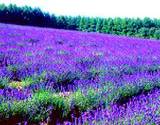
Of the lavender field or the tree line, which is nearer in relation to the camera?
the lavender field

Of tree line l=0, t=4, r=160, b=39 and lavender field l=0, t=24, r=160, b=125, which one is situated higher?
lavender field l=0, t=24, r=160, b=125

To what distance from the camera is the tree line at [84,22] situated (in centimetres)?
3994

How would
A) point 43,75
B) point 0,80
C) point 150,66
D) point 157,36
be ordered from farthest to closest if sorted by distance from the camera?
point 157,36
point 150,66
point 43,75
point 0,80

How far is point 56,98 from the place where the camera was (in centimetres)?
457

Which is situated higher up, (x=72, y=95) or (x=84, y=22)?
(x=72, y=95)

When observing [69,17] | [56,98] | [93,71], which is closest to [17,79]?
[93,71]

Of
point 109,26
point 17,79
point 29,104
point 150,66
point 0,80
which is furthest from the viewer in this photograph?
point 109,26

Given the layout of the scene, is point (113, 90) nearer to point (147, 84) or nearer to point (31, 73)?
point (147, 84)

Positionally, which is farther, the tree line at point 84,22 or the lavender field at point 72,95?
the tree line at point 84,22

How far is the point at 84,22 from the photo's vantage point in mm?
44938

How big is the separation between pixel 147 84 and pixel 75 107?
190cm

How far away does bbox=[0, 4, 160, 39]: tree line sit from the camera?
39938 millimetres

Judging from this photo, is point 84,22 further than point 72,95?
Yes

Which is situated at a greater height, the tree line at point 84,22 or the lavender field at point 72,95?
the lavender field at point 72,95
